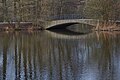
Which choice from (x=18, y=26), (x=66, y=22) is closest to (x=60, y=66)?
(x=66, y=22)

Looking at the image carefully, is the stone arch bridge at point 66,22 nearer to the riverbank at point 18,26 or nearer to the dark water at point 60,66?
the riverbank at point 18,26

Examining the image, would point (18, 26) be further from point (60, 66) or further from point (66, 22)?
point (60, 66)

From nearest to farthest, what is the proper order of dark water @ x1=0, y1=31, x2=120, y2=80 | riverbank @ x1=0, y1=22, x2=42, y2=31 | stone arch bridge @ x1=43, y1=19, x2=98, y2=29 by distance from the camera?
1. dark water @ x1=0, y1=31, x2=120, y2=80
2. stone arch bridge @ x1=43, y1=19, x2=98, y2=29
3. riverbank @ x1=0, y1=22, x2=42, y2=31

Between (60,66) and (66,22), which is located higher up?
(60,66)

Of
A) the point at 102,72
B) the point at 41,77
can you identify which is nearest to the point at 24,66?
the point at 41,77

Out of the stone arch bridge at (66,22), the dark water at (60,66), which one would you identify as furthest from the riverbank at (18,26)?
the dark water at (60,66)

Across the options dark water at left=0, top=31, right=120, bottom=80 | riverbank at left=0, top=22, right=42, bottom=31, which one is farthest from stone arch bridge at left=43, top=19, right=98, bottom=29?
dark water at left=0, top=31, right=120, bottom=80

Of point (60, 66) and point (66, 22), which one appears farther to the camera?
point (66, 22)

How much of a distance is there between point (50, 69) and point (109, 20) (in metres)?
45.9

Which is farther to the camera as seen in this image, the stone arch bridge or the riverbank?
the riverbank

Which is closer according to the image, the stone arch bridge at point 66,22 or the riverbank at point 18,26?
the stone arch bridge at point 66,22

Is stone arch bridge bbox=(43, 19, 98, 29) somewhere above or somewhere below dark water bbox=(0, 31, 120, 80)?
below

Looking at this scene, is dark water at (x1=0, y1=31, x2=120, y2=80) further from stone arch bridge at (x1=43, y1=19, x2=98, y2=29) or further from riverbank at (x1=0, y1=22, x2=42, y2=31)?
riverbank at (x1=0, y1=22, x2=42, y2=31)

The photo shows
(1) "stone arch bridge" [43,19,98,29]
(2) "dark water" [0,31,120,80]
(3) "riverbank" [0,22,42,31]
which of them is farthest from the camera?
(3) "riverbank" [0,22,42,31]
